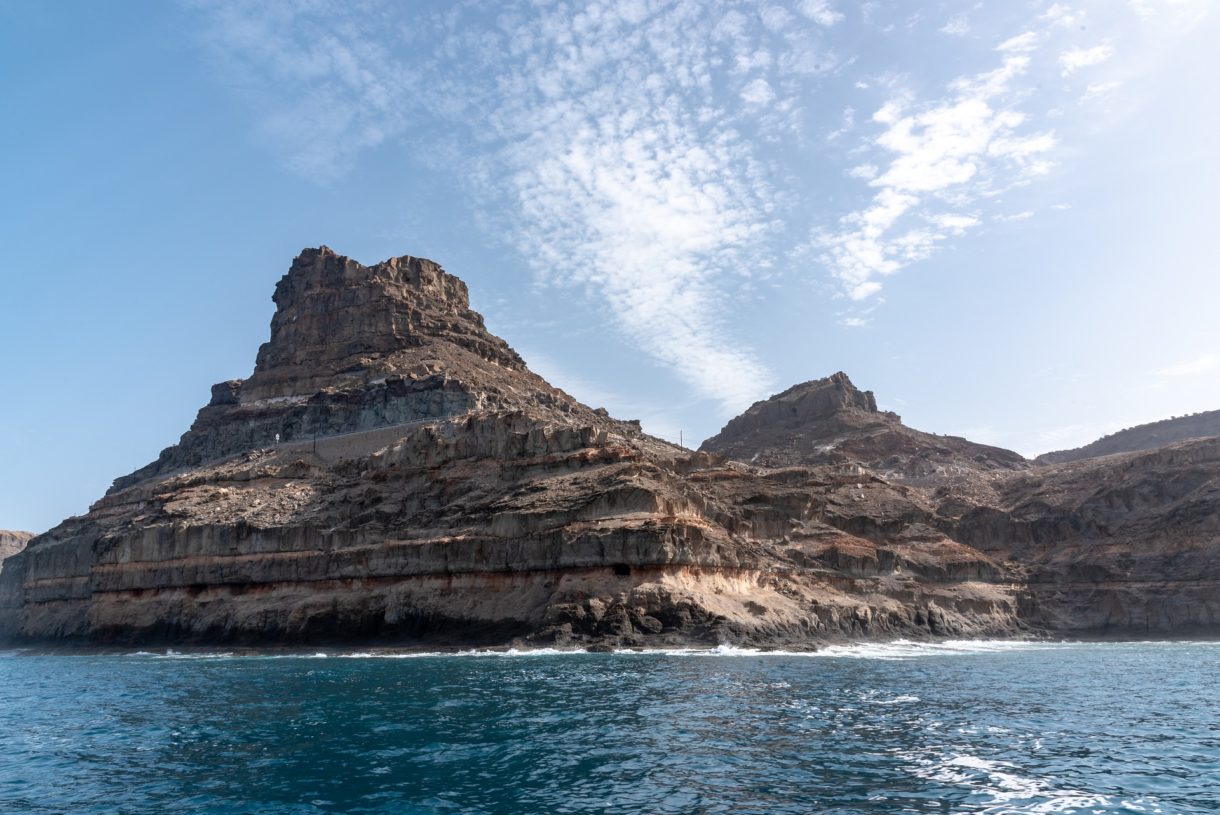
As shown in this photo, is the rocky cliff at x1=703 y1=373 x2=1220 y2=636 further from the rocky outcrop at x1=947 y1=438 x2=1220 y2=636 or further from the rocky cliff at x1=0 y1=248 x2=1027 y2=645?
the rocky cliff at x1=0 y1=248 x2=1027 y2=645

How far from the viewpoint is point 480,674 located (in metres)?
51.7

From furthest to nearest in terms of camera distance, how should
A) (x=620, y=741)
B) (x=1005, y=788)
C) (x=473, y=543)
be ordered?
(x=473, y=543) → (x=620, y=741) → (x=1005, y=788)

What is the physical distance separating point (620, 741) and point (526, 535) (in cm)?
4940

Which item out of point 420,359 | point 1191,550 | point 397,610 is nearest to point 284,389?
point 420,359

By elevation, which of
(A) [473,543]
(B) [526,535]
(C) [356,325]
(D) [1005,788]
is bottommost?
(D) [1005,788]

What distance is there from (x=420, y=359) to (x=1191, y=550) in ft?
354

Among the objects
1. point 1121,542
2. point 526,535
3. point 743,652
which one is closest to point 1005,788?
point 743,652

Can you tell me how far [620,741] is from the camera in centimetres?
2989

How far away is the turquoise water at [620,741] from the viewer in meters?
22.9

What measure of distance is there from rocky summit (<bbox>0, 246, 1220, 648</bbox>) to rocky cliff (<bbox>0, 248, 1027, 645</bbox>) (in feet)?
0.89

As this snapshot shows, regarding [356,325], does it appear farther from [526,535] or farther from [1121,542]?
[1121,542]

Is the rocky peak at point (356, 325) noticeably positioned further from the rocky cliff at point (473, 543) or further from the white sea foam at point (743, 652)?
the white sea foam at point (743, 652)

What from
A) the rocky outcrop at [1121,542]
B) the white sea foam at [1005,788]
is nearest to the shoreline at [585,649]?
the rocky outcrop at [1121,542]

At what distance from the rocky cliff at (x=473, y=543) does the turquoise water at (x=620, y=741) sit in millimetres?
19219
